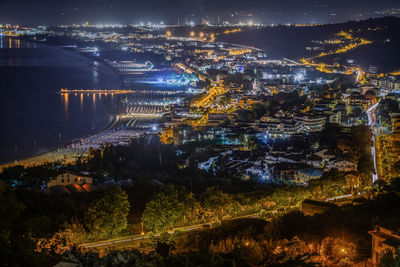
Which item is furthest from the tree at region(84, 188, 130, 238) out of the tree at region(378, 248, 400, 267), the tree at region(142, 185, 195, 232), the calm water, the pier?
the pier

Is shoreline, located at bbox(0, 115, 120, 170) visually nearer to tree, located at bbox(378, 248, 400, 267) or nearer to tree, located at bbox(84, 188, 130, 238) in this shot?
tree, located at bbox(84, 188, 130, 238)

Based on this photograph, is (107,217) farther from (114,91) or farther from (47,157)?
(114,91)

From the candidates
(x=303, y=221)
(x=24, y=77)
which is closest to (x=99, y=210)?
(x=303, y=221)

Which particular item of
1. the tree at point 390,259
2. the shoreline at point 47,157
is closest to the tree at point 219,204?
the tree at point 390,259

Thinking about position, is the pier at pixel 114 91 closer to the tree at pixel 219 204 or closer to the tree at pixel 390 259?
the tree at pixel 219 204

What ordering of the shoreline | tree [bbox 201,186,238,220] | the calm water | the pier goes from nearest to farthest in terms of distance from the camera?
tree [bbox 201,186,238,220]
the shoreline
the calm water
the pier

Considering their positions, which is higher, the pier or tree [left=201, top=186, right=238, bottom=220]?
the pier
